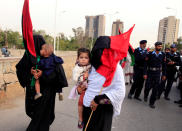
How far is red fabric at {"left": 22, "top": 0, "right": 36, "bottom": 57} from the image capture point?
251cm

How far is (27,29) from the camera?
2.60m

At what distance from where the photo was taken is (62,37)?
173 ft

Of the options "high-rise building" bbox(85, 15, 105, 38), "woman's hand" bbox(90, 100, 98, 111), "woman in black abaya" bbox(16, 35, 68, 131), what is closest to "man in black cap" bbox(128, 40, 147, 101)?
"woman in black abaya" bbox(16, 35, 68, 131)

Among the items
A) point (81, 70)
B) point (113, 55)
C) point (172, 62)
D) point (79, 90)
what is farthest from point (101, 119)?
point (172, 62)

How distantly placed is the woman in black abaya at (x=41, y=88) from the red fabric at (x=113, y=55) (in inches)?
47.4

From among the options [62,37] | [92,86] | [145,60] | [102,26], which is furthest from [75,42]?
[92,86]

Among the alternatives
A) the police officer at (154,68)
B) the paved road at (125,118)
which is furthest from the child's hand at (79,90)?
the police officer at (154,68)

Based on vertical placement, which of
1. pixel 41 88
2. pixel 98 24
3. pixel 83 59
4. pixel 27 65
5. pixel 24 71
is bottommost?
pixel 41 88

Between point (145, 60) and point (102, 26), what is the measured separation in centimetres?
7005

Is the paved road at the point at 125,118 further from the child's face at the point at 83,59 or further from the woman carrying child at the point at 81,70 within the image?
the child's face at the point at 83,59

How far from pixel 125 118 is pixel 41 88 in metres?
2.28

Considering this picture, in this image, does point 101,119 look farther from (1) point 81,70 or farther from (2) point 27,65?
(2) point 27,65

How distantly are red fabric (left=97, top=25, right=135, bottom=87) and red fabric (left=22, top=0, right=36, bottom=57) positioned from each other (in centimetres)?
126

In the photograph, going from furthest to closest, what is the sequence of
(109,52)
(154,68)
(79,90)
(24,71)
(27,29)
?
(154,68) → (24,71) → (27,29) → (79,90) → (109,52)
